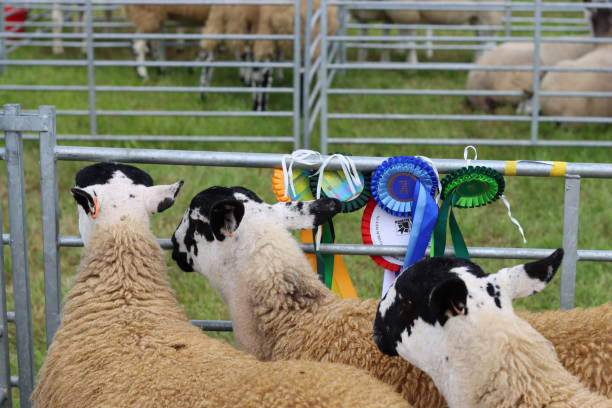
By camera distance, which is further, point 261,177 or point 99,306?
point 261,177

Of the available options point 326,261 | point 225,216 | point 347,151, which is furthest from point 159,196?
point 347,151

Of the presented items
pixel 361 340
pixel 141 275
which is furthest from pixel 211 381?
pixel 141 275

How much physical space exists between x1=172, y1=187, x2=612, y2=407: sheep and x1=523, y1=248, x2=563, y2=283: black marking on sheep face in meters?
0.39

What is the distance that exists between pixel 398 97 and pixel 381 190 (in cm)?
589

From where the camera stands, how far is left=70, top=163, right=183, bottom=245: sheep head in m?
3.28

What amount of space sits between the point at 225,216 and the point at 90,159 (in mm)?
605

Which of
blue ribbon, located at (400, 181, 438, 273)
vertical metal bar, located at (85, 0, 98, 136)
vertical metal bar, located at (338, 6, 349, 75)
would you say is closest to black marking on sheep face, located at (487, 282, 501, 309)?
blue ribbon, located at (400, 181, 438, 273)

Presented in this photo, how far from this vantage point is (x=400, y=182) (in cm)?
328

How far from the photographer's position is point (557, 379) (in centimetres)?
238

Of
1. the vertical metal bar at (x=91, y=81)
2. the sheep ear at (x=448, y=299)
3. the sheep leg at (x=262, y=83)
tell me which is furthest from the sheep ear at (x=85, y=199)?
the sheep leg at (x=262, y=83)

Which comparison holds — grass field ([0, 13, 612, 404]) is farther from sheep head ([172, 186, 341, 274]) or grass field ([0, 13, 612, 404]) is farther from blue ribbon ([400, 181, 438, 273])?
blue ribbon ([400, 181, 438, 273])

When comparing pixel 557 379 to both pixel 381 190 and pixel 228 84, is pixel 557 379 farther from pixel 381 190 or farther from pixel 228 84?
pixel 228 84

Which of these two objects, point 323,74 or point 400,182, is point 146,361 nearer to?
point 400,182

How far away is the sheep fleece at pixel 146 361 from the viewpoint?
243cm
